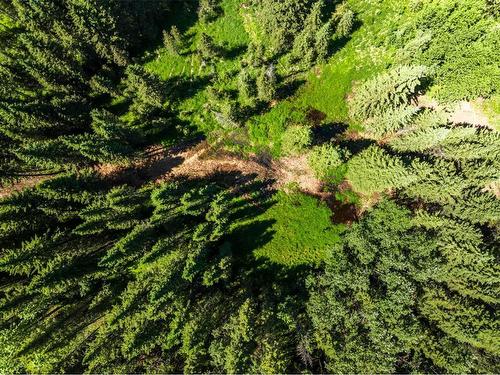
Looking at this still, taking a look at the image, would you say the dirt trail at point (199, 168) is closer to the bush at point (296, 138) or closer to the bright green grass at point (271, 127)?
the bright green grass at point (271, 127)

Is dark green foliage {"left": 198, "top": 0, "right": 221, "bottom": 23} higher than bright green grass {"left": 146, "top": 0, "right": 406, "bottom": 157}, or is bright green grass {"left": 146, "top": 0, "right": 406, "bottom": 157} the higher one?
dark green foliage {"left": 198, "top": 0, "right": 221, "bottom": 23}

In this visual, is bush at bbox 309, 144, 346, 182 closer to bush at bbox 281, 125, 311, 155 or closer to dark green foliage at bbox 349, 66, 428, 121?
bush at bbox 281, 125, 311, 155

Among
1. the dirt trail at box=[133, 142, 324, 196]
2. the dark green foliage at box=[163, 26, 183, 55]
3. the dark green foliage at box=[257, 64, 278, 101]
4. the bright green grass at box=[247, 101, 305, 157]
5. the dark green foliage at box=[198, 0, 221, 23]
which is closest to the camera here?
the dark green foliage at box=[257, 64, 278, 101]

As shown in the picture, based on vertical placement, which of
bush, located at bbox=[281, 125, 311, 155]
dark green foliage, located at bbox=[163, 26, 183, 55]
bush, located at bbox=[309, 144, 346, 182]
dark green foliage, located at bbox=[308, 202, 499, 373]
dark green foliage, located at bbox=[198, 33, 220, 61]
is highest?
dark green foliage, located at bbox=[163, 26, 183, 55]

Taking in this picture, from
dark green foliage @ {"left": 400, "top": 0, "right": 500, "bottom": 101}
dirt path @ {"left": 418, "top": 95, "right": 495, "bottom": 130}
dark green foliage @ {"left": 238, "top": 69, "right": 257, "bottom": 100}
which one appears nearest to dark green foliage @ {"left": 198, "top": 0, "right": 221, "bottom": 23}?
dark green foliage @ {"left": 238, "top": 69, "right": 257, "bottom": 100}

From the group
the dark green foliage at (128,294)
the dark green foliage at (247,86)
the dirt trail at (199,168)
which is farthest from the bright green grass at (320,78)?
the dark green foliage at (128,294)

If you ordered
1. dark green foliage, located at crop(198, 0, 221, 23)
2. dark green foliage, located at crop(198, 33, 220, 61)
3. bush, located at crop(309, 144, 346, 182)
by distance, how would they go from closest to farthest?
bush, located at crop(309, 144, 346, 182) → dark green foliage, located at crop(198, 33, 220, 61) → dark green foliage, located at crop(198, 0, 221, 23)

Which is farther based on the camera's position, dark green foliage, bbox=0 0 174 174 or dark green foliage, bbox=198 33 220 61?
dark green foliage, bbox=198 33 220 61
